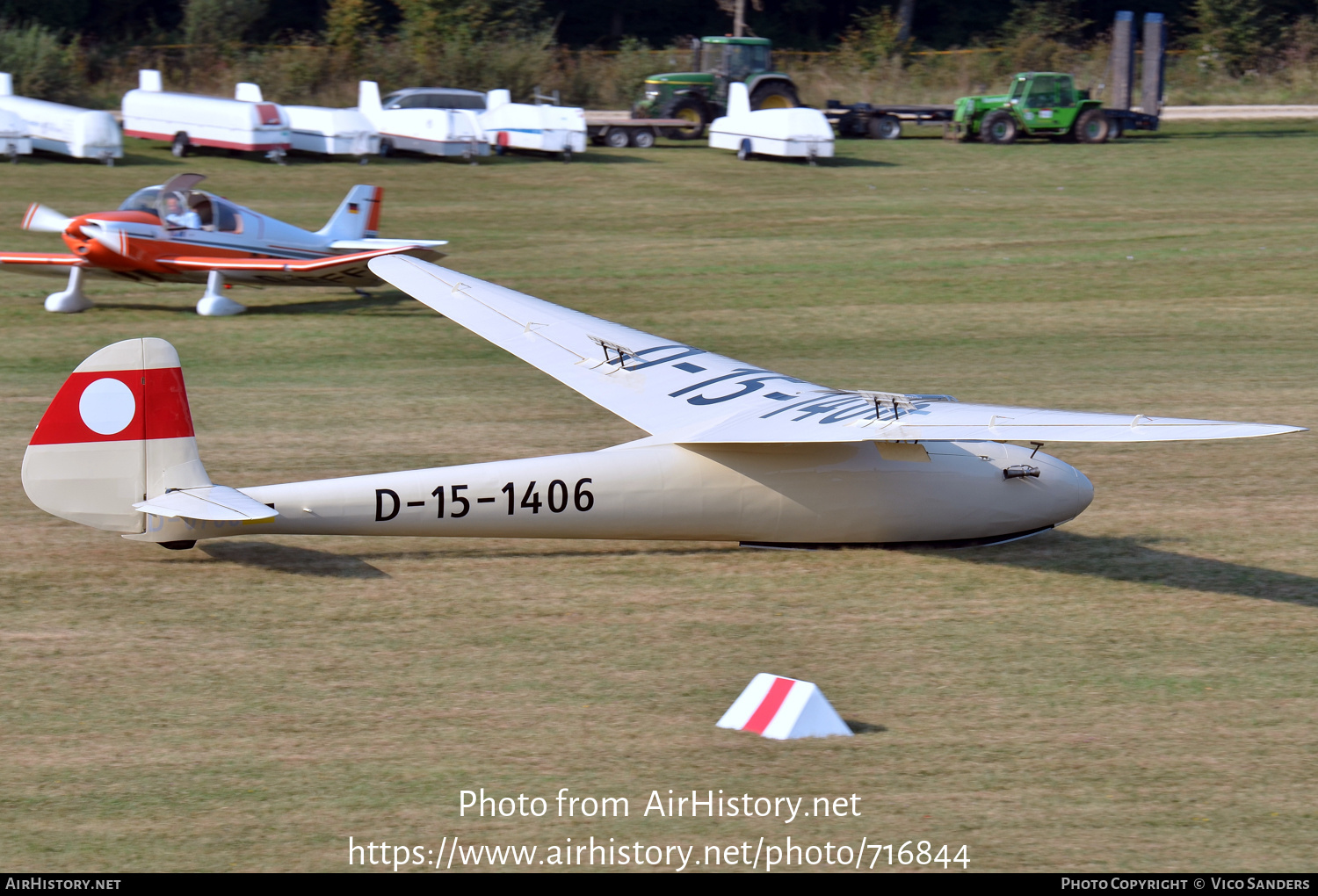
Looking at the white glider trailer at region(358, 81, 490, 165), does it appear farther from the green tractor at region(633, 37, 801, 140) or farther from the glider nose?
the glider nose

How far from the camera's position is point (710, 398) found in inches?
400

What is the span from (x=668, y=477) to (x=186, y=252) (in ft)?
39.5

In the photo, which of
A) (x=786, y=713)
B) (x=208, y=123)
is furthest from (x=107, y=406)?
(x=208, y=123)

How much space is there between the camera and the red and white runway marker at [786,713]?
691 cm

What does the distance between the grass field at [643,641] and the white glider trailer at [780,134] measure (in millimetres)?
18316

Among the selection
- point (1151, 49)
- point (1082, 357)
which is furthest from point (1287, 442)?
point (1151, 49)

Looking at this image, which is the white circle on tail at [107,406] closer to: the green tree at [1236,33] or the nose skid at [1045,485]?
the nose skid at [1045,485]

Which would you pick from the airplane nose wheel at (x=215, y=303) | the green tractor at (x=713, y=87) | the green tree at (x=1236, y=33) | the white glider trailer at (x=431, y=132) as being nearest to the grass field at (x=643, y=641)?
the airplane nose wheel at (x=215, y=303)

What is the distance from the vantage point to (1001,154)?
37.7 metres

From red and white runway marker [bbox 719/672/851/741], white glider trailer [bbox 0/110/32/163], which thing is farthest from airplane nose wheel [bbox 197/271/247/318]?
white glider trailer [bbox 0/110/32/163]

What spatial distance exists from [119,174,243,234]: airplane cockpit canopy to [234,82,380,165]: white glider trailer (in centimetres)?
1626
